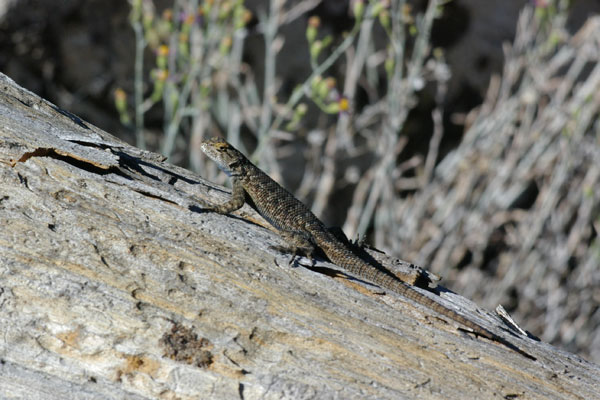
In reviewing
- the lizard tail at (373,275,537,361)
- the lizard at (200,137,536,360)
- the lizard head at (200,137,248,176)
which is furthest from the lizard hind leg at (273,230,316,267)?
the lizard head at (200,137,248,176)

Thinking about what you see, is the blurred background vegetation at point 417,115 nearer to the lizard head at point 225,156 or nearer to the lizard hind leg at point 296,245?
the lizard head at point 225,156

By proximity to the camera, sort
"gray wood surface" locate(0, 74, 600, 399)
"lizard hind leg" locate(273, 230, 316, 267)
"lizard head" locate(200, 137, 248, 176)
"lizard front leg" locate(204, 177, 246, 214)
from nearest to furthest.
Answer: "gray wood surface" locate(0, 74, 600, 399) → "lizard hind leg" locate(273, 230, 316, 267) → "lizard front leg" locate(204, 177, 246, 214) → "lizard head" locate(200, 137, 248, 176)

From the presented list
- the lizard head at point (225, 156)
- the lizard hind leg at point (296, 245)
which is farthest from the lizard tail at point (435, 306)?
the lizard head at point (225, 156)

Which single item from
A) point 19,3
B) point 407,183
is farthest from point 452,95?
point 19,3

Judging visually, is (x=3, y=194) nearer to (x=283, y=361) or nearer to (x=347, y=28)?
(x=283, y=361)

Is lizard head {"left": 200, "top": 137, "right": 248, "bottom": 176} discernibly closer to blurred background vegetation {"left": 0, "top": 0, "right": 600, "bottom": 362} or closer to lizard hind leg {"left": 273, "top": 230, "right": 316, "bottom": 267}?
lizard hind leg {"left": 273, "top": 230, "right": 316, "bottom": 267}
